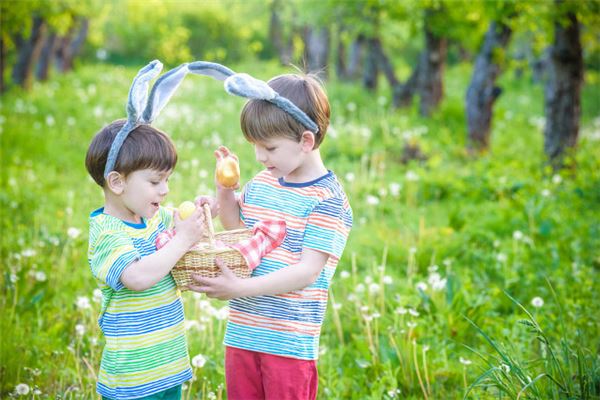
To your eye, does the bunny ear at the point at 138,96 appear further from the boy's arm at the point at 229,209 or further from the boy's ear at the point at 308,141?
the boy's ear at the point at 308,141

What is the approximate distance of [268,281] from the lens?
2.52 meters

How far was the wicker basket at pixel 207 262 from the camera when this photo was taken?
2.43 metres

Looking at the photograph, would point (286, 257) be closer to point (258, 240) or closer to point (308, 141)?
point (258, 240)

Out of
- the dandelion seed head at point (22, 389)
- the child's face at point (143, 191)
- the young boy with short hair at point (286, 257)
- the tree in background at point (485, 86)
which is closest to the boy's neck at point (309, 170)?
the young boy with short hair at point (286, 257)

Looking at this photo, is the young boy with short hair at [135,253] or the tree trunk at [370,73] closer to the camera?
the young boy with short hair at [135,253]

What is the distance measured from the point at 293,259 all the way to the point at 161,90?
838 millimetres

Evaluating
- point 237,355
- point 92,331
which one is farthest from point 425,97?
point 237,355

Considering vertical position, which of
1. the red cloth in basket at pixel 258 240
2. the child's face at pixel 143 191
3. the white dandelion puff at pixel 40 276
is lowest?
the white dandelion puff at pixel 40 276

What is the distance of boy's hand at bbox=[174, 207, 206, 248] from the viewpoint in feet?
7.89

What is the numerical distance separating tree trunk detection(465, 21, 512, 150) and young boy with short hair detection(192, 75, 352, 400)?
8107 mm

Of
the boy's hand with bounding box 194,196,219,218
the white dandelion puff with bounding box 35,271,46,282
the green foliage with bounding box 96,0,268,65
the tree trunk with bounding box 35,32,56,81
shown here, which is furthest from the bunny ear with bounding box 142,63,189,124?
the green foliage with bounding box 96,0,268,65

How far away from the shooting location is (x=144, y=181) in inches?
98.7

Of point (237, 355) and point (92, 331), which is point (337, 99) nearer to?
point (92, 331)

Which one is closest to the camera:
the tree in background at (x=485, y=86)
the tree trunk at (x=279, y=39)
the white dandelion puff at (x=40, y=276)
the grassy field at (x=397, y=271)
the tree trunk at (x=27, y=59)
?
the grassy field at (x=397, y=271)
